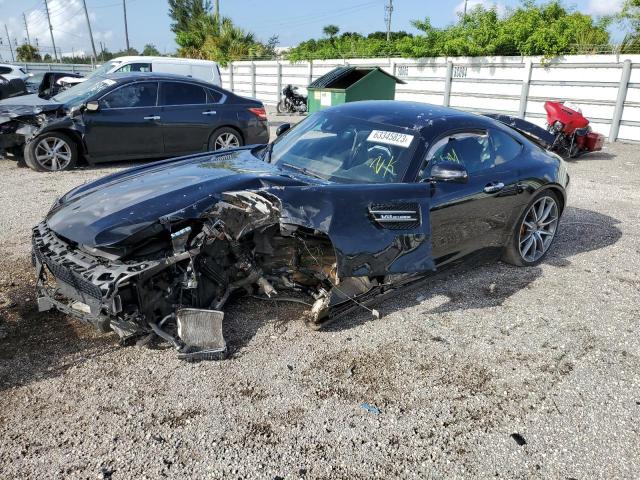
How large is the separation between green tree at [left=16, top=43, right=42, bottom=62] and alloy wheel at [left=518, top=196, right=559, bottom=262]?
220 ft

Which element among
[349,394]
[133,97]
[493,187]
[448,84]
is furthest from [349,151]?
[448,84]

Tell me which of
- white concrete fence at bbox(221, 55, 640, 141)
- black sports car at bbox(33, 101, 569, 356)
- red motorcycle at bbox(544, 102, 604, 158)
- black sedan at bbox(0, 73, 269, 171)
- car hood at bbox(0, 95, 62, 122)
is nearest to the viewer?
black sports car at bbox(33, 101, 569, 356)

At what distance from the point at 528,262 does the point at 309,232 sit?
2548mm

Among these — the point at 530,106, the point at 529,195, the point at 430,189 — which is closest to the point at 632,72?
the point at 530,106

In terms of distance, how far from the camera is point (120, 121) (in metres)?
8.12

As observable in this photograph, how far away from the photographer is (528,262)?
4777 mm

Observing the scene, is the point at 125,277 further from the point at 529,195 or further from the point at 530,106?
the point at 530,106

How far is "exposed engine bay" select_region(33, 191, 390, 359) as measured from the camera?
2.84m

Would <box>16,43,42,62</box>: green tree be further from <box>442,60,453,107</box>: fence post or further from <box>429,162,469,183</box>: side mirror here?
<box>429,162,469,183</box>: side mirror

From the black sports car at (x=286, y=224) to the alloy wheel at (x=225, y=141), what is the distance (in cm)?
491

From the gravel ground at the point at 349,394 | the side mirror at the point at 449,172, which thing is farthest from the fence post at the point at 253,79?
the side mirror at the point at 449,172

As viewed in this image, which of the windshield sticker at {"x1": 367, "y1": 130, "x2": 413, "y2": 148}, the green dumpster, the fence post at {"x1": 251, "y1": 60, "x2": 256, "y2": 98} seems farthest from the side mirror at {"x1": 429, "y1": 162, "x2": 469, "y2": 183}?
the fence post at {"x1": 251, "y1": 60, "x2": 256, "y2": 98}

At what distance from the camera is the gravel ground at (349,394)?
2.37m

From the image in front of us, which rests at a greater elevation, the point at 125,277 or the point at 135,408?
the point at 125,277
